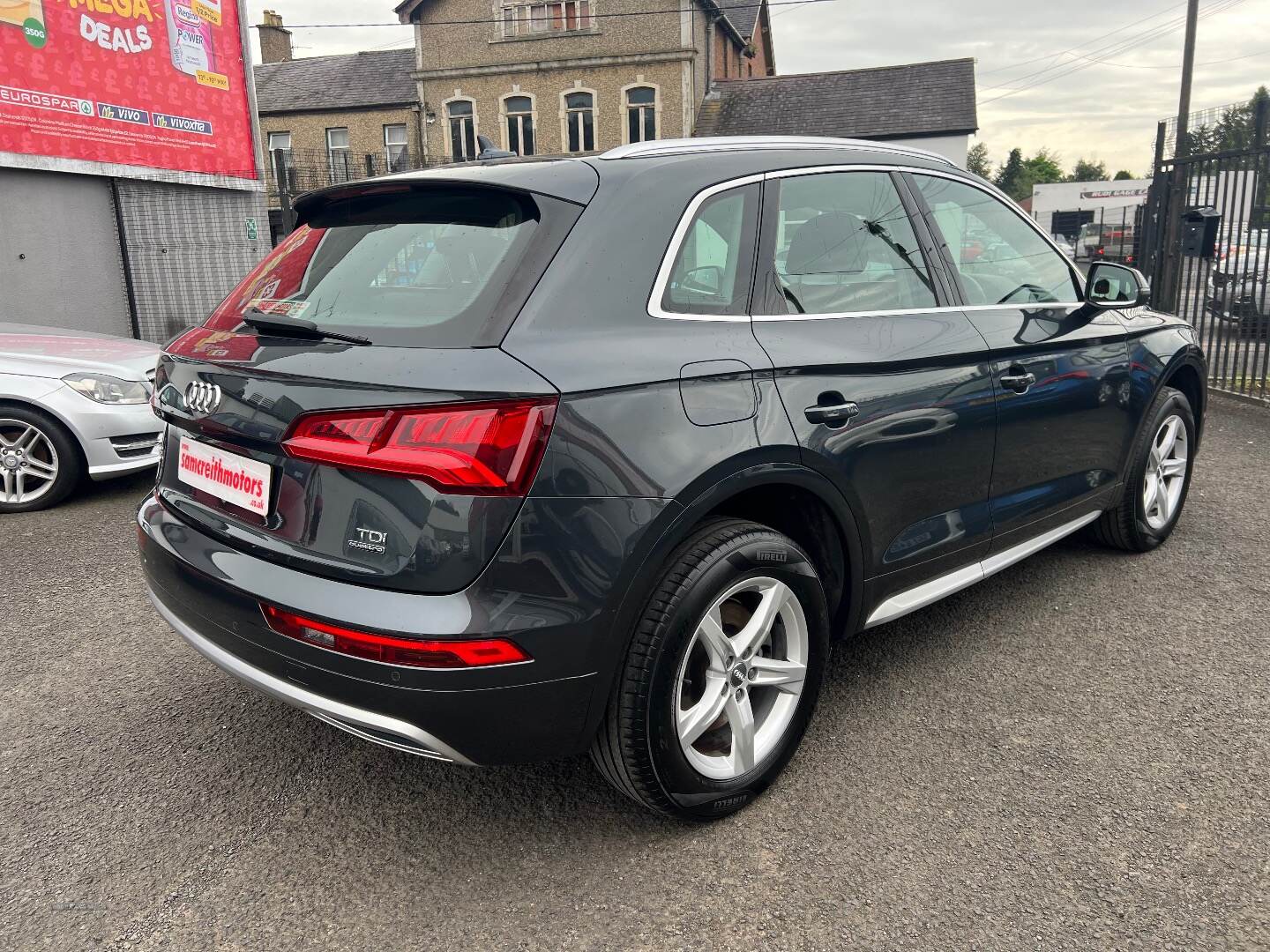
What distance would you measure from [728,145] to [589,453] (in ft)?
3.93

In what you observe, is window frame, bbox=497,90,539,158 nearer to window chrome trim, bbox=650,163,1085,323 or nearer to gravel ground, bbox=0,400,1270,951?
window chrome trim, bbox=650,163,1085,323

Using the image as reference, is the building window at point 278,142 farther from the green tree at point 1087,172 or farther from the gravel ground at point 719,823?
the green tree at point 1087,172

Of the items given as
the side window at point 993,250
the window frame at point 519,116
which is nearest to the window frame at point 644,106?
the window frame at point 519,116

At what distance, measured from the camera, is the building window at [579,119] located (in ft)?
106

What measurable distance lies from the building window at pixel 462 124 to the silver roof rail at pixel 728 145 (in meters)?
32.2

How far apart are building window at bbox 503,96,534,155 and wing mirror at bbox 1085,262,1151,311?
31176 millimetres

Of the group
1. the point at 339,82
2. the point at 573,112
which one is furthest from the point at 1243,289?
the point at 339,82

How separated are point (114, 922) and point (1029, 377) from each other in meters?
3.08

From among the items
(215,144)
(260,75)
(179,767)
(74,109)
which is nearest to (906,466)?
(179,767)

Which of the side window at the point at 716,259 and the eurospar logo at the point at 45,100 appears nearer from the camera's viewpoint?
the side window at the point at 716,259

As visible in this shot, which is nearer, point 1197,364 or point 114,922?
point 114,922

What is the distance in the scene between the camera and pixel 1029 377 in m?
3.30

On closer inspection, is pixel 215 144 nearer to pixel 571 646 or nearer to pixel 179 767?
pixel 179 767

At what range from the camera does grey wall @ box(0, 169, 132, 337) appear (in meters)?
10.2
